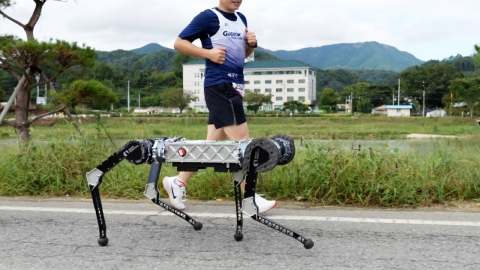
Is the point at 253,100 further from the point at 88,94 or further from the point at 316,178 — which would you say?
the point at 316,178

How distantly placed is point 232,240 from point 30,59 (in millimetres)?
5055

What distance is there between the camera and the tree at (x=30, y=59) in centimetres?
634

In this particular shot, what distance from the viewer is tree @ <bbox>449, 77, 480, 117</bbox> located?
52719 mm

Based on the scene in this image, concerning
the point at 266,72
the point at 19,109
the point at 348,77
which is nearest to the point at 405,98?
the point at 266,72

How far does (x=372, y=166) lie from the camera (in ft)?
13.5

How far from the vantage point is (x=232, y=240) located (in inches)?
109

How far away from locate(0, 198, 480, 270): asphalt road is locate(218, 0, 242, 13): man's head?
1.49m

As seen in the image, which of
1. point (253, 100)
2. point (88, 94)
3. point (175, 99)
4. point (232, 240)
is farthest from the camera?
point (253, 100)

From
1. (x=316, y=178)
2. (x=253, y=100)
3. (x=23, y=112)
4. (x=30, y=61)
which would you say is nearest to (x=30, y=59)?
(x=30, y=61)

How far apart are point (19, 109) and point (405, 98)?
93.1 metres

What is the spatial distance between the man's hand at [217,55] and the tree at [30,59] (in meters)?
4.23

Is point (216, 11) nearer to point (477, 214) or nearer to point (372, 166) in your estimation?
point (372, 166)

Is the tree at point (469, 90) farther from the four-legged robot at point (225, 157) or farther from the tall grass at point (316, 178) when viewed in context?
the four-legged robot at point (225, 157)

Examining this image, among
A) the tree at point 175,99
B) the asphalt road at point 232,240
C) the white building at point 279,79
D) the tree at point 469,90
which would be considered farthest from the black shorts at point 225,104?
the white building at point 279,79
